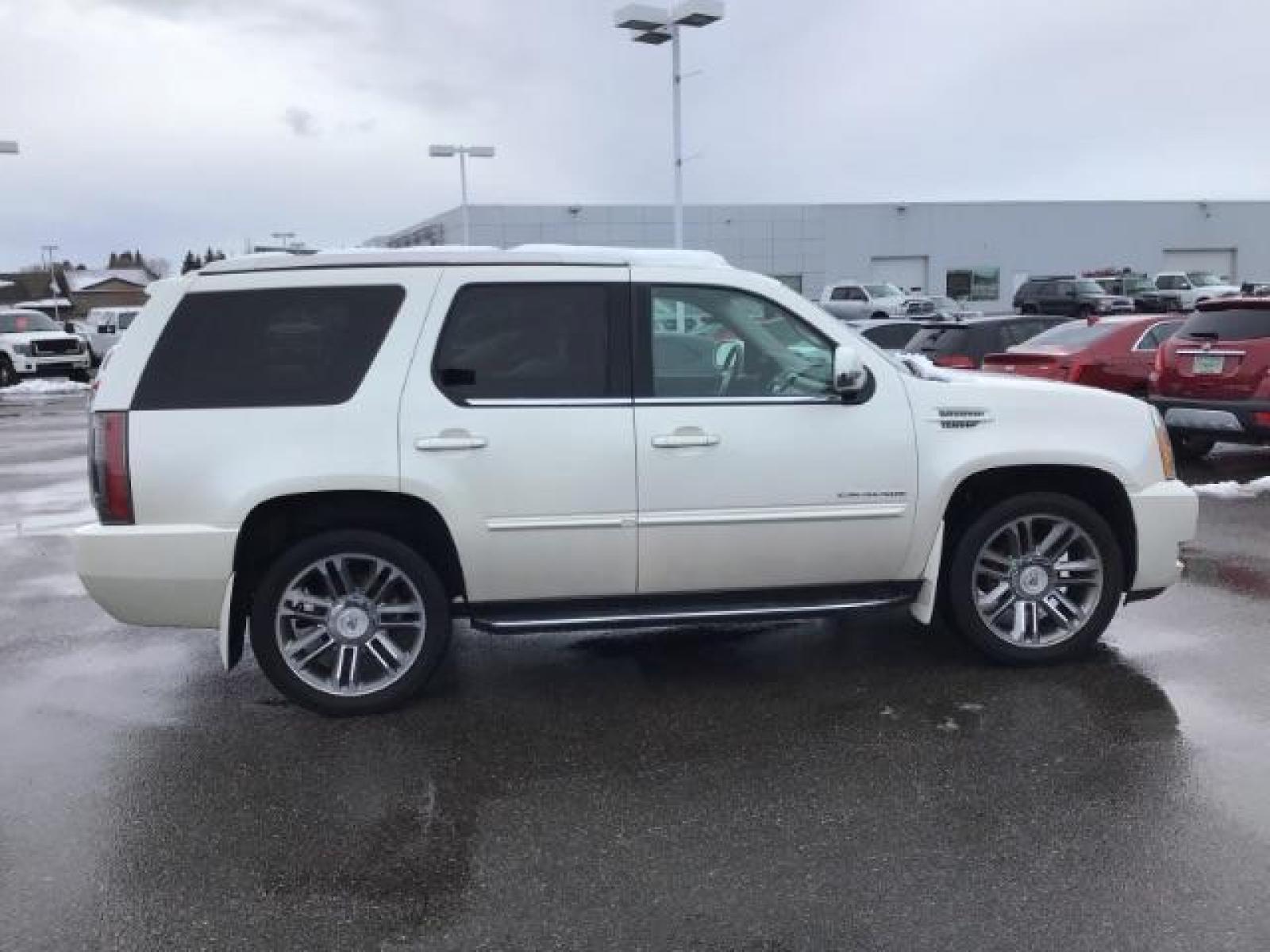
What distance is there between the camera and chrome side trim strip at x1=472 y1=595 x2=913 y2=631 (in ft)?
15.9

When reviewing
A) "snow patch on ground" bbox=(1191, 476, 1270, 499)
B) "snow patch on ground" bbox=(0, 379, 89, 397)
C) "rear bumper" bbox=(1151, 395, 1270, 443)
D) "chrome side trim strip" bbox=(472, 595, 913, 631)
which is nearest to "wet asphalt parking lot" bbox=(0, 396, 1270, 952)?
"chrome side trim strip" bbox=(472, 595, 913, 631)

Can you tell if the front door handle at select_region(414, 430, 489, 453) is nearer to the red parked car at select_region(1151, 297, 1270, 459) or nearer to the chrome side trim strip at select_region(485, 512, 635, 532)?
the chrome side trim strip at select_region(485, 512, 635, 532)

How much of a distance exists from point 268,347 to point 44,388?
1077 inches

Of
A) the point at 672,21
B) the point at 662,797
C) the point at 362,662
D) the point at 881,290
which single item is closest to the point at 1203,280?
the point at 881,290

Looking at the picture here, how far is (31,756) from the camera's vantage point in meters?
4.54

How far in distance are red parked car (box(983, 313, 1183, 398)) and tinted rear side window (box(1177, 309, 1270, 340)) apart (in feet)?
4.90

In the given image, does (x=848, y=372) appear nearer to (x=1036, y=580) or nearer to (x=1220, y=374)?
(x=1036, y=580)

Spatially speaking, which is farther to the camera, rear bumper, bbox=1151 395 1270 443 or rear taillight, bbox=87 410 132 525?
rear bumper, bbox=1151 395 1270 443

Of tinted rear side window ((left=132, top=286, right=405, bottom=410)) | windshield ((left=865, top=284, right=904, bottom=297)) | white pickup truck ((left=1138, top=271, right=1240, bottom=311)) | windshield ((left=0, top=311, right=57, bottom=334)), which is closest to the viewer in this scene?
tinted rear side window ((left=132, top=286, right=405, bottom=410))

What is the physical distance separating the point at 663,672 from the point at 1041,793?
1.91 m

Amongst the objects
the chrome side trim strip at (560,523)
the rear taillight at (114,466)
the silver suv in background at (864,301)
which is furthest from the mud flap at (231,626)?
the silver suv in background at (864,301)

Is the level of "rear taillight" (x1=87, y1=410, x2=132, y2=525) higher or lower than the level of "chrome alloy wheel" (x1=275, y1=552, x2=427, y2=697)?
higher

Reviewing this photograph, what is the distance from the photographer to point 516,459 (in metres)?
4.69

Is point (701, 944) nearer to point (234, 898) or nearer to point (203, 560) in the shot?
point (234, 898)
